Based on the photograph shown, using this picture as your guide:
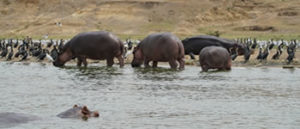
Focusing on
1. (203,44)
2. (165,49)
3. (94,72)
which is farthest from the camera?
(203,44)

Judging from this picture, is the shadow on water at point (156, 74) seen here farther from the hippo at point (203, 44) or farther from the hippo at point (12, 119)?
the hippo at point (12, 119)

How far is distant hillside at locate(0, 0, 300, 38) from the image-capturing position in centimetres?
5462

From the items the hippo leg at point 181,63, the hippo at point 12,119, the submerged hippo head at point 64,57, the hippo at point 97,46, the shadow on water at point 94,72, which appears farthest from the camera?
the submerged hippo head at point 64,57

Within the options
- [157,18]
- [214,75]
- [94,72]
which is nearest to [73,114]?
[214,75]

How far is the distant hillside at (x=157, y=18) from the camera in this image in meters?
54.6

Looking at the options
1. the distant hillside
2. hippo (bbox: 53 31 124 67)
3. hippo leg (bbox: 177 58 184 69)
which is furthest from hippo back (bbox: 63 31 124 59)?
the distant hillside

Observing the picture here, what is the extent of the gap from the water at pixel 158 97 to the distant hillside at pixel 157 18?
2900 cm

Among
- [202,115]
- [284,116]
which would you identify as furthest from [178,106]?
[284,116]

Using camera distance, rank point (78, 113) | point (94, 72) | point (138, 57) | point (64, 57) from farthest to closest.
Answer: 1. point (64, 57)
2. point (138, 57)
3. point (94, 72)
4. point (78, 113)

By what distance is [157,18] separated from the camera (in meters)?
59.7

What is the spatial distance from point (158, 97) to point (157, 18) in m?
43.4

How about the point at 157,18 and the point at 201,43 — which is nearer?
the point at 201,43

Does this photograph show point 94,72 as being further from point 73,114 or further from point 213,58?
point 73,114

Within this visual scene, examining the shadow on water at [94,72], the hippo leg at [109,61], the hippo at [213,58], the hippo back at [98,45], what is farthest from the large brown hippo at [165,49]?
the hippo leg at [109,61]
